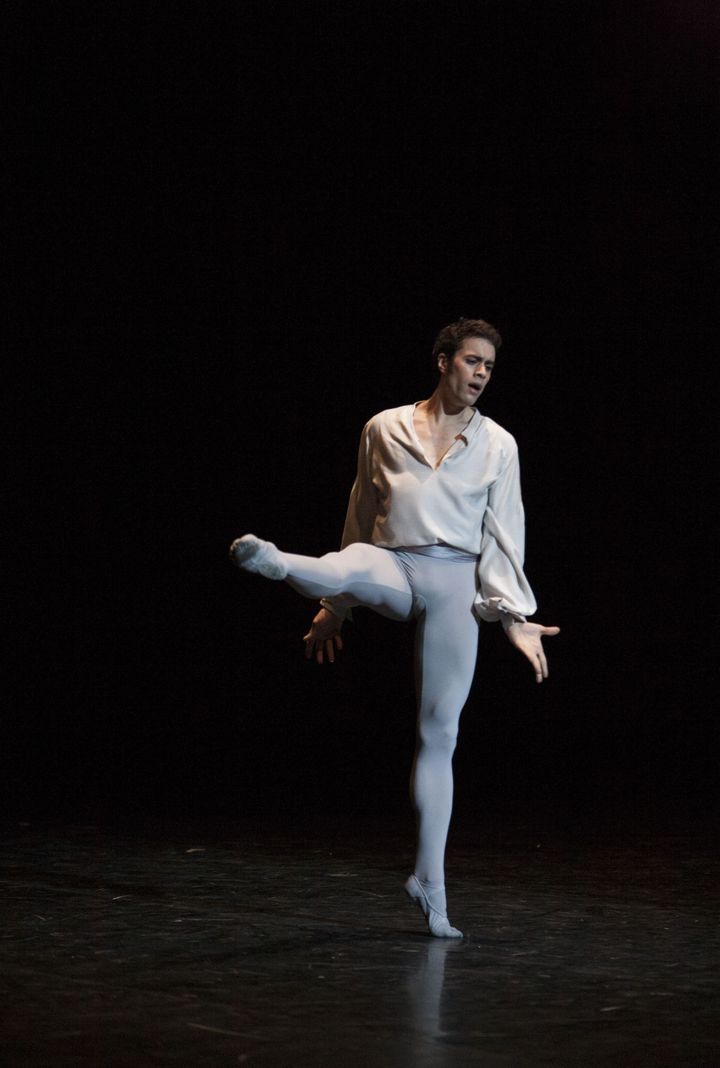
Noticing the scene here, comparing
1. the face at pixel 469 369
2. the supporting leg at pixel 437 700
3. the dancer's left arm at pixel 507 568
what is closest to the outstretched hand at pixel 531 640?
the dancer's left arm at pixel 507 568

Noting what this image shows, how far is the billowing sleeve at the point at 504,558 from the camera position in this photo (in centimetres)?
350

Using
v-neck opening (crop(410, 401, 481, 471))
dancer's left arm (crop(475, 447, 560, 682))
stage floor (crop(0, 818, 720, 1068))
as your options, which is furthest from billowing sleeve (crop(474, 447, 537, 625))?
stage floor (crop(0, 818, 720, 1068))

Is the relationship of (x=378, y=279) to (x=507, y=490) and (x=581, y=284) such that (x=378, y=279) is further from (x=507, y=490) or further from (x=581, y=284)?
(x=507, y=490)

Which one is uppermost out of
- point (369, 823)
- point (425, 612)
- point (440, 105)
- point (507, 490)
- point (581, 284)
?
point (440, 105)

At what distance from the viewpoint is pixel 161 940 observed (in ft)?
10.9

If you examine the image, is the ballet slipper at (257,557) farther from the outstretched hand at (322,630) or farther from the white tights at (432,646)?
the outstretched hand at (322,630)

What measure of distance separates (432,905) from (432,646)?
22.9 inches

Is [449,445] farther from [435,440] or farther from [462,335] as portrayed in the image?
[462,335]

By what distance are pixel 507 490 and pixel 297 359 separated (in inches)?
127

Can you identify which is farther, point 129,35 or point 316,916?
point 129,35

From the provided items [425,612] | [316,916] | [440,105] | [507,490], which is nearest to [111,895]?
[316,916]

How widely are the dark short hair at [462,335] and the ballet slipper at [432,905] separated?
47.7 inches

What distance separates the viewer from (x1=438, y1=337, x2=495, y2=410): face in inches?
139

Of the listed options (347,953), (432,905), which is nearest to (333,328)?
(432,905)
